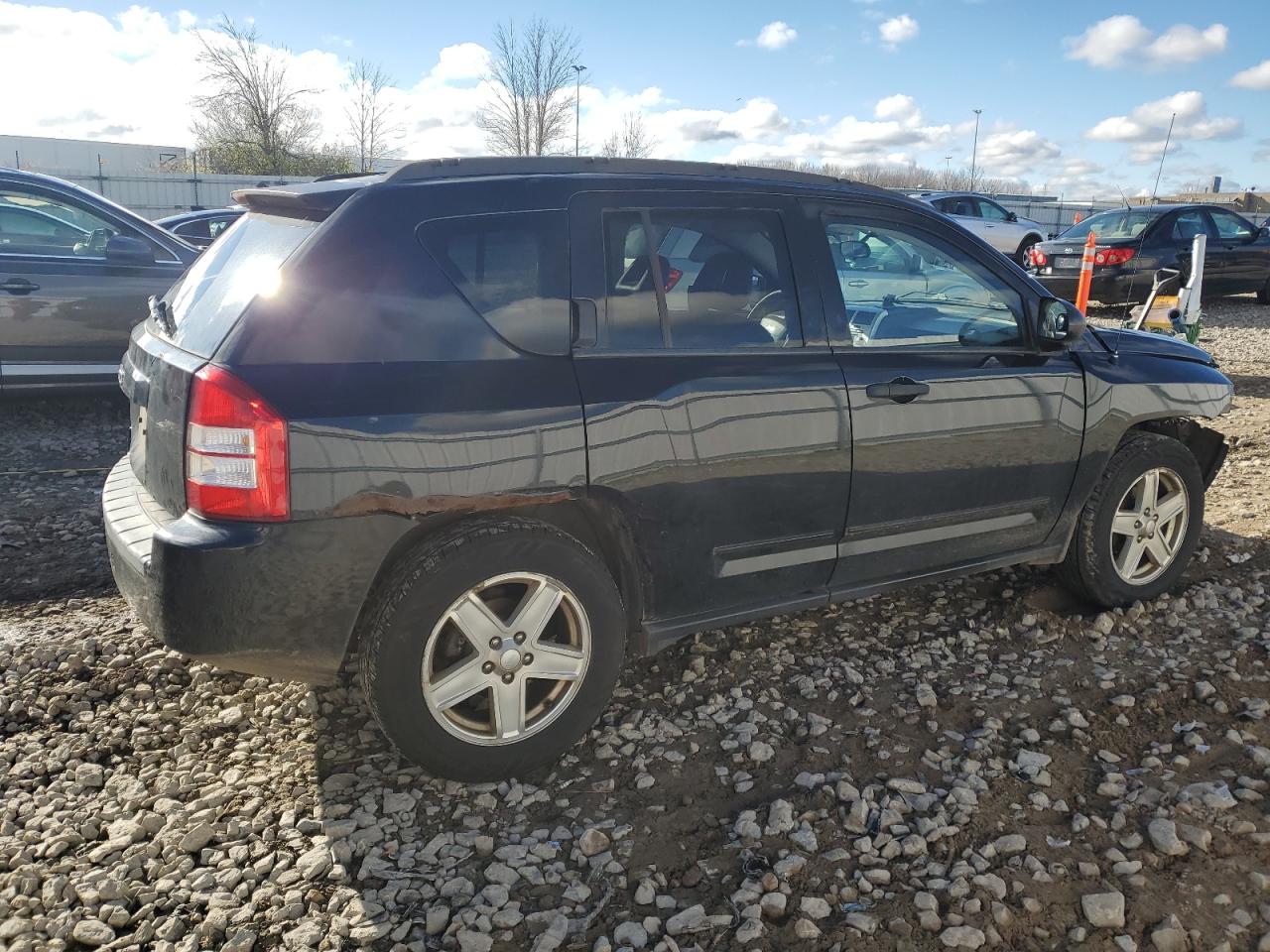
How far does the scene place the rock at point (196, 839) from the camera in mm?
2678

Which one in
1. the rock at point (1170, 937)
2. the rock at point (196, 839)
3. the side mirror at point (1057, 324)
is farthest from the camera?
the side mirror at point (1057, 324)

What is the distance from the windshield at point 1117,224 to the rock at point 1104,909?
13.4 m

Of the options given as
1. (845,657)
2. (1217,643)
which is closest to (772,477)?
(845,657)

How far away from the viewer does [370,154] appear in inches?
1660

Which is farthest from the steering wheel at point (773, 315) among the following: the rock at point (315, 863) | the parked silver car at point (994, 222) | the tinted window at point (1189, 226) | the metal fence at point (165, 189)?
the metal fence at point (165, 189)

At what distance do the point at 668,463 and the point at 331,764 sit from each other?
1424 mm

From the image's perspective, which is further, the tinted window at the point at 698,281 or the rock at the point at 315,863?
the tinted window at the point at 698,281

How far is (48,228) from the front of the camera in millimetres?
6898

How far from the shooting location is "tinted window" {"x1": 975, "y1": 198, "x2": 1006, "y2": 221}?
21.4m

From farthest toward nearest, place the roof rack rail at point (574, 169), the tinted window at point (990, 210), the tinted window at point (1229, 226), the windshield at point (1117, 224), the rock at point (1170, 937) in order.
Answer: the tinted window at point (990, 210) → the tinted window at point (1229, 226) → the windshield at point (1117, 224) → the roof rack rail at point (574, 169) → the rock at point (1170, 937)

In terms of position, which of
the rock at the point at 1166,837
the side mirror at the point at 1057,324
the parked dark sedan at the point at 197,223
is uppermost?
the parked dark sedan at the point at 197,223

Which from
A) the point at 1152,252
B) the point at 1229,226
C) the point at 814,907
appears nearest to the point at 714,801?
the point at 814,907

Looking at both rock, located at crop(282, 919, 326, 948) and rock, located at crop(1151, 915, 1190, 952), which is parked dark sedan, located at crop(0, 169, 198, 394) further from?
rock, located at crop(1151, 915, 1190, 952)

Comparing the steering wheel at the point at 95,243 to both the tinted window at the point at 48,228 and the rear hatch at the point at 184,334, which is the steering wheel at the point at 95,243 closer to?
the tinted window at the point at 48,228
